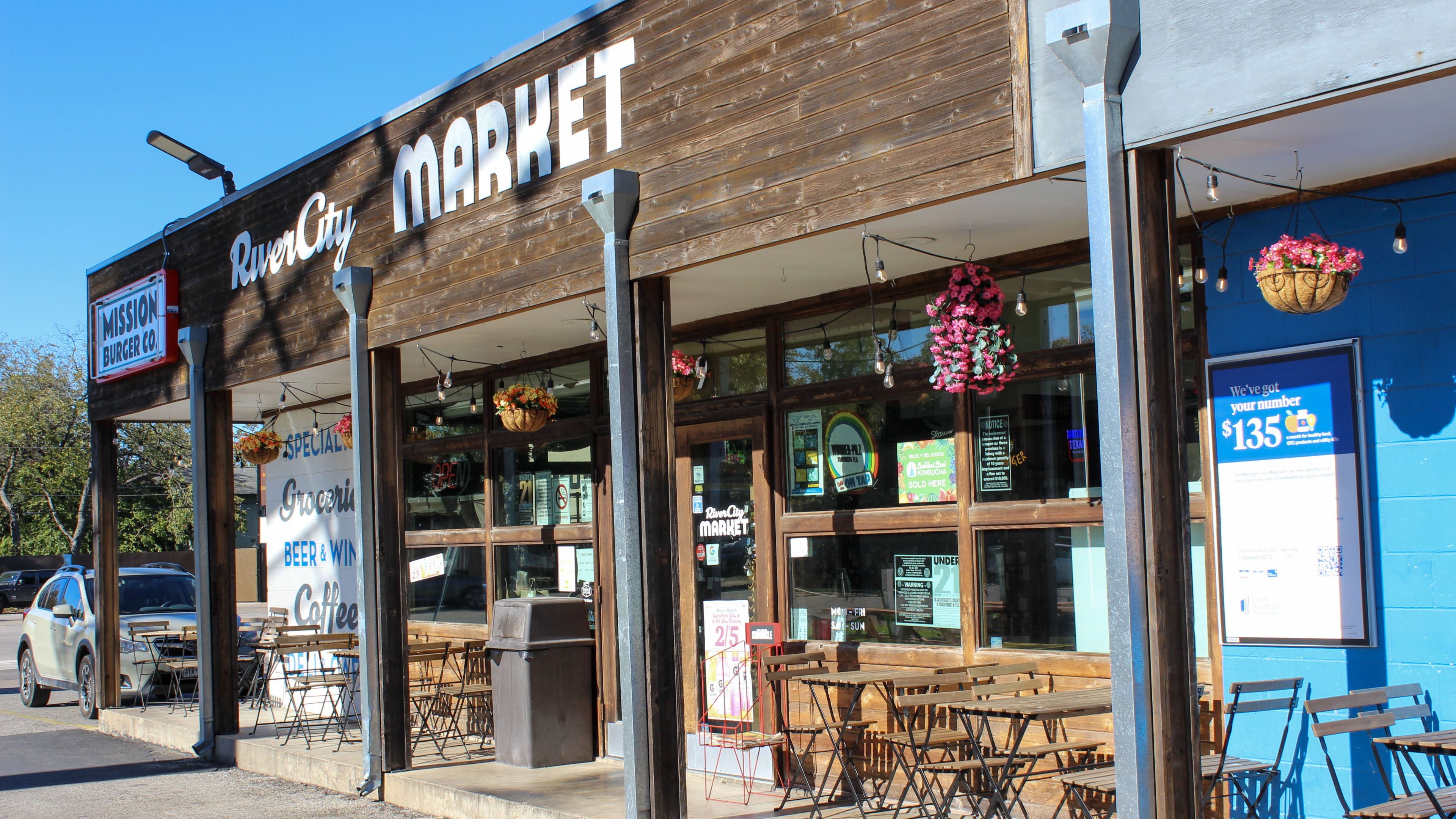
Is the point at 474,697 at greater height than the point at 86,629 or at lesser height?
lesser

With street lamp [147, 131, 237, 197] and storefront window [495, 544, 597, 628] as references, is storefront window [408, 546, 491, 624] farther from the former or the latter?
street lamp [147, 131, 237, 197]

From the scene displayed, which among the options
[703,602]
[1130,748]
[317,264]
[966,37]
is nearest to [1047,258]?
[966,37]

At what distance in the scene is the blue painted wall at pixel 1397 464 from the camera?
494 cm

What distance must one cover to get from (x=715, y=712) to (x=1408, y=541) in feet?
15.2

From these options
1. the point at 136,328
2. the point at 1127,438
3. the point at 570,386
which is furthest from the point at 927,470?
the point at 136,328

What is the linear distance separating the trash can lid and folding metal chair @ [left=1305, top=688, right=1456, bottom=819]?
5050 mm

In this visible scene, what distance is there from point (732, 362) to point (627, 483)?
221 centimetres

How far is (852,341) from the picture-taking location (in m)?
7.46

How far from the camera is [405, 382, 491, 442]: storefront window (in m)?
10.9

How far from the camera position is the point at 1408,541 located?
5.03m

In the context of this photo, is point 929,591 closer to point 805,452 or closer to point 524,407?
point 805,452

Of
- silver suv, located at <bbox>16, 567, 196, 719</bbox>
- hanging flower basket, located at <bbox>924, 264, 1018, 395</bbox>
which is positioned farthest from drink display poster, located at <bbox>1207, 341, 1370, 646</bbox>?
silver suv, located at <bbox>16, 567, 196, 719</bbox>

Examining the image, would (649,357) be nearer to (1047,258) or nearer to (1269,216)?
(1047,258)

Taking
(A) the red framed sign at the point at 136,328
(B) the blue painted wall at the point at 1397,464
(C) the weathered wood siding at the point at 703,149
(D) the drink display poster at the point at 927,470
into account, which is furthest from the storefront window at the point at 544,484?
(B) the blue painted wall at the point at 1397,464
